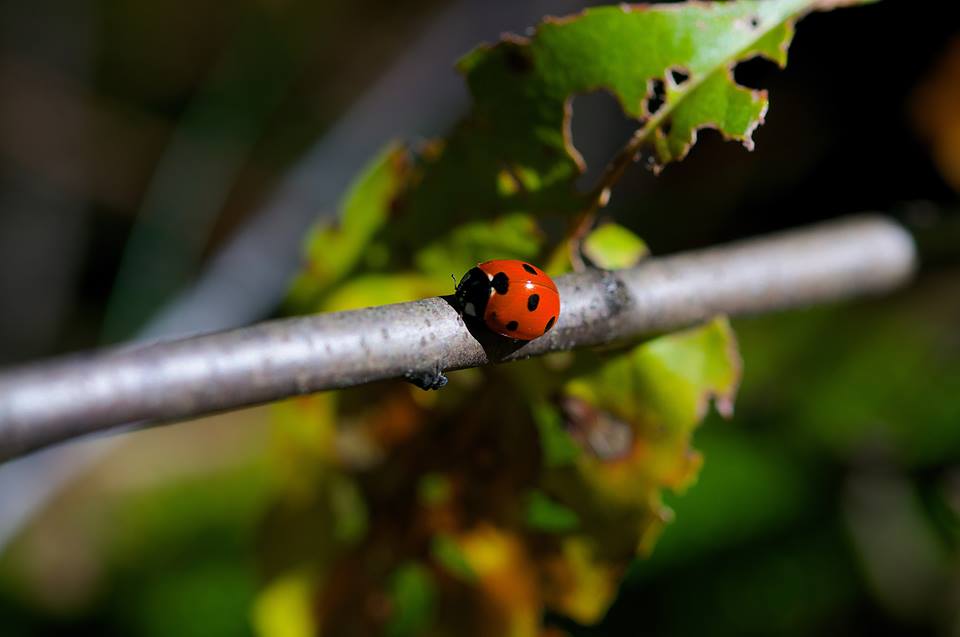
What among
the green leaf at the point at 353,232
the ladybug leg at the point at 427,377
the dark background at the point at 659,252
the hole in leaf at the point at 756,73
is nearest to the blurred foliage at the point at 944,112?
the dark background at the point at 659,252

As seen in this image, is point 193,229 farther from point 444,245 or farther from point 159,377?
point 159,377

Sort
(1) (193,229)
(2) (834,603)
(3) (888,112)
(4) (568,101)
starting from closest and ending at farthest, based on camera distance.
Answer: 1. (4) (568,101)
2. (2) (834,603)
3. (3) (888,112)
4. (1) (193,229)

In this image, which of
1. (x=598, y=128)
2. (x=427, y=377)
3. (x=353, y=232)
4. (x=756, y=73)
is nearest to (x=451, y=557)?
(x=353, y=232)

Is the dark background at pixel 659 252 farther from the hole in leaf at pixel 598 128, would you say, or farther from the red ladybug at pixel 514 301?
the red ladybug at pixel 514 301

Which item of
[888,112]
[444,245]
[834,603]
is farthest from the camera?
[888,112]

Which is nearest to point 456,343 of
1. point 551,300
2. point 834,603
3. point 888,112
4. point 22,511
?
point 551,300

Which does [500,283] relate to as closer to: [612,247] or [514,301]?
[514,301]
